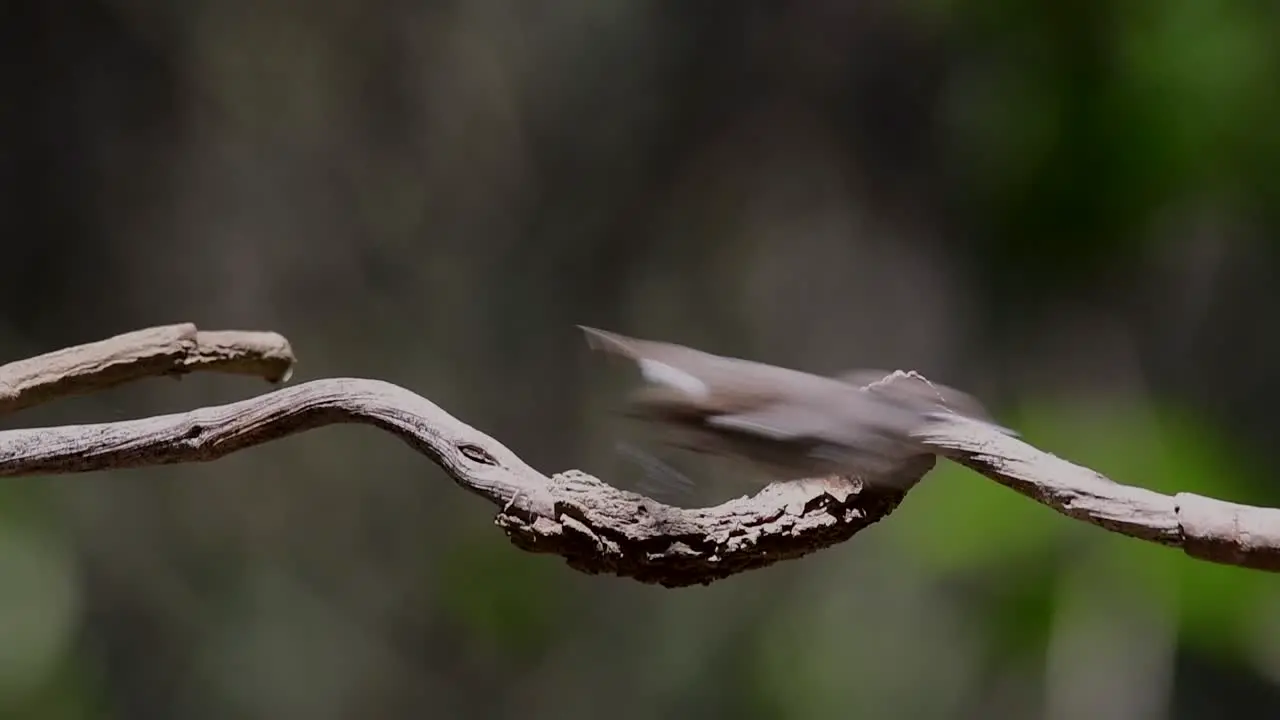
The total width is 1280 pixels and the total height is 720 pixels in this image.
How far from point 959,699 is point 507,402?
0.75 m

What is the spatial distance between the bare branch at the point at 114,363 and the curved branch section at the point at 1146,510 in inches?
26.2

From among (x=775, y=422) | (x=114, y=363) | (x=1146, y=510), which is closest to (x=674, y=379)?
(x=775, y=422)

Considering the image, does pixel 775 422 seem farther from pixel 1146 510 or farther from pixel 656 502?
pixel 1146 510

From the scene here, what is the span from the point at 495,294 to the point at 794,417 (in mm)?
977

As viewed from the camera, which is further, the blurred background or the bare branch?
the blurred background

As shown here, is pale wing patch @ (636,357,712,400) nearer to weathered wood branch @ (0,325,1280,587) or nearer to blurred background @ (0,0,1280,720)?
weathered wood branch @ (0,325,1280,587)

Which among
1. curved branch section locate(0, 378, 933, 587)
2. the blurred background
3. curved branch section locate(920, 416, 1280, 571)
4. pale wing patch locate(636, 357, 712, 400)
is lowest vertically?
curved branch section locate(0, 378, 933, 587)

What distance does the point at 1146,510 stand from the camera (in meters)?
0.57

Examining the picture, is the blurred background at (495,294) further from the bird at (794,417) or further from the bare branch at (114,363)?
the bird at (794,417)

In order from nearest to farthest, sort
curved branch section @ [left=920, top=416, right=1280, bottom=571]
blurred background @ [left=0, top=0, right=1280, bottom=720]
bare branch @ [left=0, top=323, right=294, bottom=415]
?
curved branch section @ [left=920, top=416, right=1280, bottom=571] → bare branch @ [left=0, top=323, right=294, bottom=415] → blurred background @ [left=0, top=0, right=1280, bottom=720]

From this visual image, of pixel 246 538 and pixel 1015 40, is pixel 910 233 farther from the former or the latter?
pixel 246 538

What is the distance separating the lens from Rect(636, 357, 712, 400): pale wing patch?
0.63 m

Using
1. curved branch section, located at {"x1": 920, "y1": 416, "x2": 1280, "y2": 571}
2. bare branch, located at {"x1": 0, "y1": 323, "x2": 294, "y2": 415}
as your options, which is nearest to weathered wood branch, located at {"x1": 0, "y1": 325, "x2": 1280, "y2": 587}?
curved branch section, located at {"x1": 920, "y1": 416, "x2": 1280, "y2": 571}

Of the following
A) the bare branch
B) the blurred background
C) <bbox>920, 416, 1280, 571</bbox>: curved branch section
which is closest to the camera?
<bbox>920, 416, 1280, 571</bbox>: curved branch section
